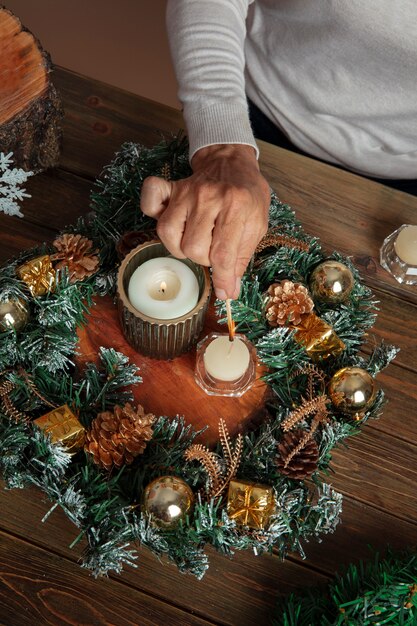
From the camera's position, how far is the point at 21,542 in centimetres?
85

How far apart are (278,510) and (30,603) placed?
0.32 m

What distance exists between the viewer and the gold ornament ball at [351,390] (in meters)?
0.84

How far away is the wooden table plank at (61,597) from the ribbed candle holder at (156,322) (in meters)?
0.28

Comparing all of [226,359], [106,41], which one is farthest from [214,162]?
[106,41]

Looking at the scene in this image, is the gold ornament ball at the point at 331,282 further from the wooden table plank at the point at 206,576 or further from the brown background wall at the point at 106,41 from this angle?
the brown background wall at the point at 106,41

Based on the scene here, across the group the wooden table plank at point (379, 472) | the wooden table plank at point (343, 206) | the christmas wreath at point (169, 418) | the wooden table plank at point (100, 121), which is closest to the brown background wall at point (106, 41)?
the wooden table plank at point (100, 121)

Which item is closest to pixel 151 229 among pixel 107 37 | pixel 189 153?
pixel 189 153

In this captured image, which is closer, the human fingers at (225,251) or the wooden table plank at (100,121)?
the human fingers at (225,251)

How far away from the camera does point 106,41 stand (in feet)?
6.38

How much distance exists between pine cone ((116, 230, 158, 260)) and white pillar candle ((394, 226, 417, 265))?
362 mm

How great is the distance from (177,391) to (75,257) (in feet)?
0.69

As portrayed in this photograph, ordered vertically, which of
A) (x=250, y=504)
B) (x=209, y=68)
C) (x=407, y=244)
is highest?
(x=209, y=68)

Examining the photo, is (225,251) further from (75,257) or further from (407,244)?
(407,244)

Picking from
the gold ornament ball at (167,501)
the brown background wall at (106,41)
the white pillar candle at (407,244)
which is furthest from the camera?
the brown background wall at (106,41)
